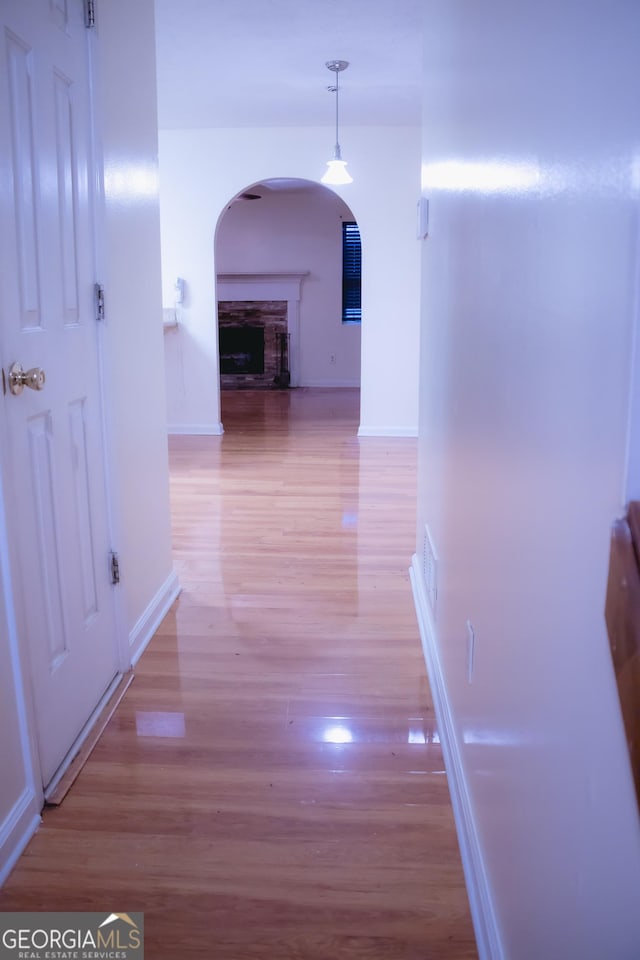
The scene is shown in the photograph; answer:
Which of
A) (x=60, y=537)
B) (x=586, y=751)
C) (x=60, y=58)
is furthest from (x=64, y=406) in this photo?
(x=586, y=751)

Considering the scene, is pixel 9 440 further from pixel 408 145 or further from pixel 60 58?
pixel 408 145

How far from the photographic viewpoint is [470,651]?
156 cm

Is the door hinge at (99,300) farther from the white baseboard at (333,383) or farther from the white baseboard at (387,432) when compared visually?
the white baseboard at (333,383)

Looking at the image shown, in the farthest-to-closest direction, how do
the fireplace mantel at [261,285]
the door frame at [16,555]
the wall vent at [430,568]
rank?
the fireplace mantel at [261,285], the wall vent at [430,568], the door frame at [16,555]

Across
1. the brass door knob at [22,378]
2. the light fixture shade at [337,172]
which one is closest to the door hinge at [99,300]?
the brass door knob at [22,378]

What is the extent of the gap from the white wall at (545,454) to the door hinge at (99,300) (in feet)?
3.08

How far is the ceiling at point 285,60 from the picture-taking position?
11.8 feet

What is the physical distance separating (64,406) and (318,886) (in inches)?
46.3

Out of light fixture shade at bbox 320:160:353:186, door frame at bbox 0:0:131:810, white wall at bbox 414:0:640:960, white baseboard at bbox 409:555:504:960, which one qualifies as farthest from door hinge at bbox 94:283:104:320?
light fixture shade at bbox 320:160:353:186

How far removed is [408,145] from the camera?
230 inches

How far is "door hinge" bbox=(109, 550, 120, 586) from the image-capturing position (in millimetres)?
2164

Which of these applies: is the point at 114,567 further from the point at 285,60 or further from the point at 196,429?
the point at 196,429

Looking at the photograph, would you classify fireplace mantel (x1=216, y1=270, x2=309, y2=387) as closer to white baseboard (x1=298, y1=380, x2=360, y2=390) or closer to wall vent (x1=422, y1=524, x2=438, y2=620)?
white baseboard (x1=298, y1=380, x2=360, y2=390)

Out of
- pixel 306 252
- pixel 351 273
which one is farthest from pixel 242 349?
pixel 351 273
